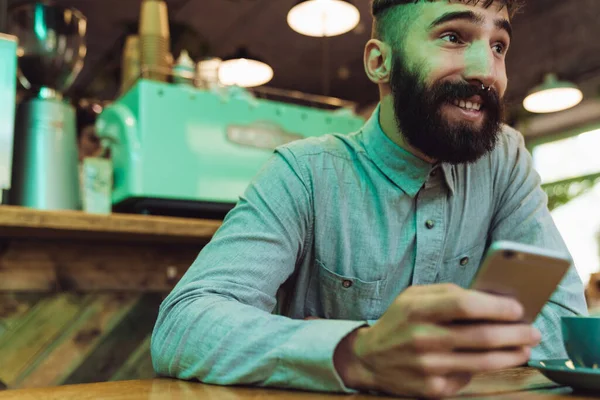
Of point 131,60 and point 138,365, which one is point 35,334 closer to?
point 138,365

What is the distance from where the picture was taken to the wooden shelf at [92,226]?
1.33 meters

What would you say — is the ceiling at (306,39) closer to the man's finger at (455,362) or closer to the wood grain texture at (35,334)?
the wood grain texture at (35,334)

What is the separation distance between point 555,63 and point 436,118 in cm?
571

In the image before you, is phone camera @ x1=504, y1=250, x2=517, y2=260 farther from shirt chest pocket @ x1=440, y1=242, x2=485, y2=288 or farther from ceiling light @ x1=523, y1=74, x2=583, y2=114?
ceiling light @ x1=523, y1=74, x2=583, y2=114

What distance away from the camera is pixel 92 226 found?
4.65 feet

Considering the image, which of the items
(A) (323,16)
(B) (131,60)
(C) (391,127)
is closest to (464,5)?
(C) (391,127)

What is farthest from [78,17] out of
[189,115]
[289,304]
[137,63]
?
[289,304]

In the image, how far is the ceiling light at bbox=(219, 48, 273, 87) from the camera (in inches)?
150

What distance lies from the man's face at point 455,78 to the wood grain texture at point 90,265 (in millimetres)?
986

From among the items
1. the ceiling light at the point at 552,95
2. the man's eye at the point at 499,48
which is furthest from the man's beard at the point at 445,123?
the ceiling light at the point at 552,95

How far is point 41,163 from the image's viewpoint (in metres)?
1.56

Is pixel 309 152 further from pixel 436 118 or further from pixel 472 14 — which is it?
pixel 472 14

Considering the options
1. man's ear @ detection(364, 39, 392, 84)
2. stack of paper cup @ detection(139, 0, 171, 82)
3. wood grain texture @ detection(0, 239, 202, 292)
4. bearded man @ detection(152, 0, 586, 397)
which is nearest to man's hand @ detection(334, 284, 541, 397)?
bearded man @ detection(152, 0, 586, 397)

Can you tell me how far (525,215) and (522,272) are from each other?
0.72 m
